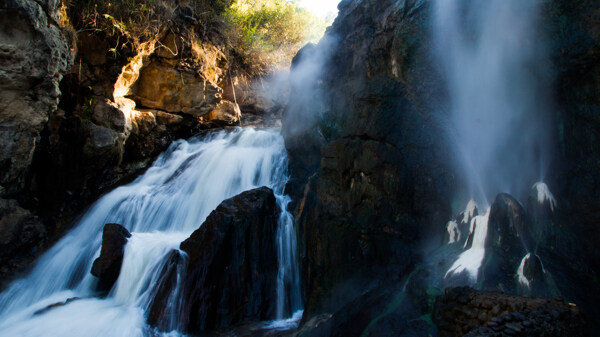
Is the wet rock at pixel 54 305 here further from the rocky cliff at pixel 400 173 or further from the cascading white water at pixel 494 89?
the cascading white water at pixel 494 89

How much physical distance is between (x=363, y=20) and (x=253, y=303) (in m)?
6.04

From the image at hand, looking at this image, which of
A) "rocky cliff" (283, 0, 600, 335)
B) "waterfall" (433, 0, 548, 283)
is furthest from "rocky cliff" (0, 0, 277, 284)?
"waterfall" (433, 0, 548, 283)

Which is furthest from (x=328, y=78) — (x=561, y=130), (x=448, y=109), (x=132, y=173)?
(x=132, y=173)

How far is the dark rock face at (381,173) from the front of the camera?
17.4 ft

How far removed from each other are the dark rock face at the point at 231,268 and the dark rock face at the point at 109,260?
1270 millimetres

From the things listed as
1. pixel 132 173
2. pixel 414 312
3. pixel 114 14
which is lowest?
pixel 414 312

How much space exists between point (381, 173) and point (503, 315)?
2959mm

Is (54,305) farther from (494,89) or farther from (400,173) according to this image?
(494,89)

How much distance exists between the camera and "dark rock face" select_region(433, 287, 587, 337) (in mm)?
2662

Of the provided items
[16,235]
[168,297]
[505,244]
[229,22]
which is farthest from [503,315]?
[229,22]

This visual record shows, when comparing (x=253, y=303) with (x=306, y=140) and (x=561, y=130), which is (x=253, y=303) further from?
(x=561, y=130)

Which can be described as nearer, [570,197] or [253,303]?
[570,197]

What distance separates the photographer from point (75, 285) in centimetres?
642

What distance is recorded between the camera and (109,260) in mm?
6141
